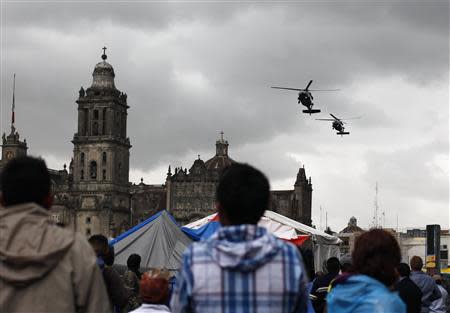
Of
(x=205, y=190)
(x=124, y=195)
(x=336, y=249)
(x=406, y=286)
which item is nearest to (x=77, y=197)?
(x=124, y=195)

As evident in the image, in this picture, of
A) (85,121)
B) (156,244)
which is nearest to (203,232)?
(156,244)

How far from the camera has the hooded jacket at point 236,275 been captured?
443cm

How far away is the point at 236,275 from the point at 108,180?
105 m

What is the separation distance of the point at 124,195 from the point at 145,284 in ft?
341

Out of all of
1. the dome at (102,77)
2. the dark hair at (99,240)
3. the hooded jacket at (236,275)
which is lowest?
the hooded jacket at (236,275)

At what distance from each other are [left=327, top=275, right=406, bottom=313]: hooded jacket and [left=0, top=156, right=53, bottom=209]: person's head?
171 cm

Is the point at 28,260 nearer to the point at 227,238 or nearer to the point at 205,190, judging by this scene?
the point at 227,238

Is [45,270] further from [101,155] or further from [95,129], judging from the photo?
[95,129]

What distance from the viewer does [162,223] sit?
16.0 meters

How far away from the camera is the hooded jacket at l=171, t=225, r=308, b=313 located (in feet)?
14.5

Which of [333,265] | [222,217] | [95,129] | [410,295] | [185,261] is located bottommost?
[410,295]

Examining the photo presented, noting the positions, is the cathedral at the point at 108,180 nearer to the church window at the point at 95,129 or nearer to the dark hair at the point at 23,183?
the church window at the point at 95,129

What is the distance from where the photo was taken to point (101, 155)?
10962 centimetres

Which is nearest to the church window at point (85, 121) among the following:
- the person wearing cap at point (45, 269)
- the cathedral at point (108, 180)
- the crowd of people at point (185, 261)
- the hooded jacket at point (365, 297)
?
the cathedral at point (108, 180)
